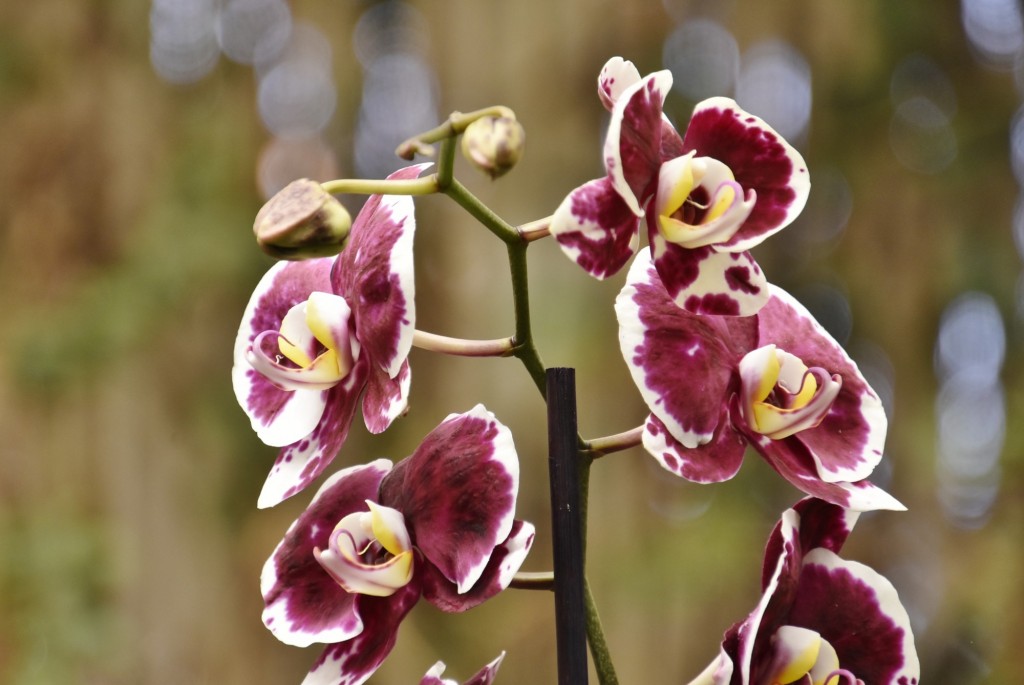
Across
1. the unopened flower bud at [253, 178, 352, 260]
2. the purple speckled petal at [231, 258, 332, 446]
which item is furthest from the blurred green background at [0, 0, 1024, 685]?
the unopened flower bud at [253, 178, 352, 260]

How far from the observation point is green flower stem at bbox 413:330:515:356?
1.17 feet

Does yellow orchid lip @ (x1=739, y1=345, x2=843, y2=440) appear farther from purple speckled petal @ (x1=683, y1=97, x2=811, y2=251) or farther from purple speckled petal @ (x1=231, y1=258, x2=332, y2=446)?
purple speckled petal @ (x1=231, y1=258, x2=332, y2=446)

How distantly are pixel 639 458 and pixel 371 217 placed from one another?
83 cm

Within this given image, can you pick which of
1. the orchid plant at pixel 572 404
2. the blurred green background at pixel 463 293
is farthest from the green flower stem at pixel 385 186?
the blurred green background at pixel 463 293

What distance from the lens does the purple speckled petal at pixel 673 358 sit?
0.35m

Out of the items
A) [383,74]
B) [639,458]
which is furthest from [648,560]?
[383,74]

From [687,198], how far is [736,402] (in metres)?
0.08

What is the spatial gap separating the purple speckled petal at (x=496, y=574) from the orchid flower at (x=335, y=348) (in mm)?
57

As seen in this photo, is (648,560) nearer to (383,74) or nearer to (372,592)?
(383,74)

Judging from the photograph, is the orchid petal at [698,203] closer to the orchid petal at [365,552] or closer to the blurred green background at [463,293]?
the orchid petal at [365,552]

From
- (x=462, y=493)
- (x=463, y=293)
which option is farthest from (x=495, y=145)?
(x=463, y=293)

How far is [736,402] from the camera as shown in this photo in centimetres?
37

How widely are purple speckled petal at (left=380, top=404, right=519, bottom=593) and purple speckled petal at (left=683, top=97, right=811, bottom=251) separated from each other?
0.36 feet

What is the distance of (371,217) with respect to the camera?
0.38 meters
